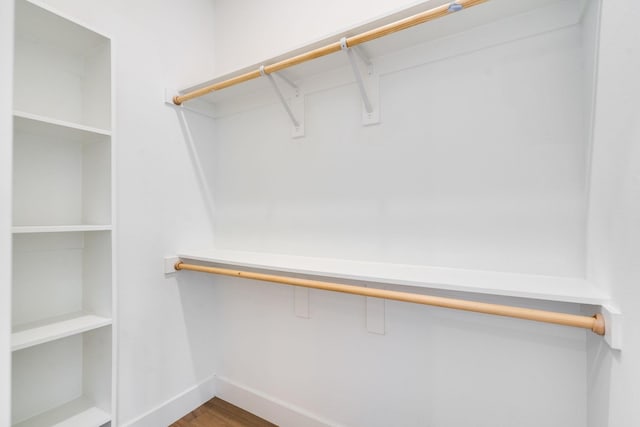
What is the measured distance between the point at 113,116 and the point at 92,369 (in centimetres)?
109

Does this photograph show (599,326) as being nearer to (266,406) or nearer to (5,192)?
(266,406)

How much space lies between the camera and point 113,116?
3.77 feet

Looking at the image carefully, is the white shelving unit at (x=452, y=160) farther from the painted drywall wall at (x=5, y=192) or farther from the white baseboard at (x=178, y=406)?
the white baseboard at (x=178, y=406)

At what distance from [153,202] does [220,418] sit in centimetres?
125

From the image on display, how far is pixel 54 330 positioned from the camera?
1030 mm

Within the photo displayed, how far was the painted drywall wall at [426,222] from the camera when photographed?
0.91 metres

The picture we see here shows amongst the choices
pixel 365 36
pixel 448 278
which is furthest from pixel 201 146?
pixel 448 278

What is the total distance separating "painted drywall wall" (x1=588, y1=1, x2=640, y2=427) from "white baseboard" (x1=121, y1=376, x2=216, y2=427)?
1.78 metres

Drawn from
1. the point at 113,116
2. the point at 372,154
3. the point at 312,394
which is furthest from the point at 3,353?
the point at 372,154

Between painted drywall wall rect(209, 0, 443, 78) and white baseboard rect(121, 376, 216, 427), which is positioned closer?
painted drywall wall rect(209, 0, 443, 78)

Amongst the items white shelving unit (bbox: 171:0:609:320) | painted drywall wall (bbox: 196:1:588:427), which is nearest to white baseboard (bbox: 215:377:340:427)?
painted drywall wall (bbox: 196:1:588:427)

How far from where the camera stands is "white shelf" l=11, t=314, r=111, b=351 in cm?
93

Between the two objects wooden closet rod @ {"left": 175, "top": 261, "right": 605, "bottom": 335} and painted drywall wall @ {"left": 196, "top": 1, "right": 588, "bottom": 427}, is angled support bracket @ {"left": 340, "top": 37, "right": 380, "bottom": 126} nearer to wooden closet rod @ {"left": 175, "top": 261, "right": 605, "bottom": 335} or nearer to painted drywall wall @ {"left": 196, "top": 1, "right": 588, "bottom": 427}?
painted drywall wall @ {"left": 196, "top": 1, "right": 588, "bottom": 427}

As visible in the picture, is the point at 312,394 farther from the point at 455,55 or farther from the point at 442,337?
the point at 455,55
